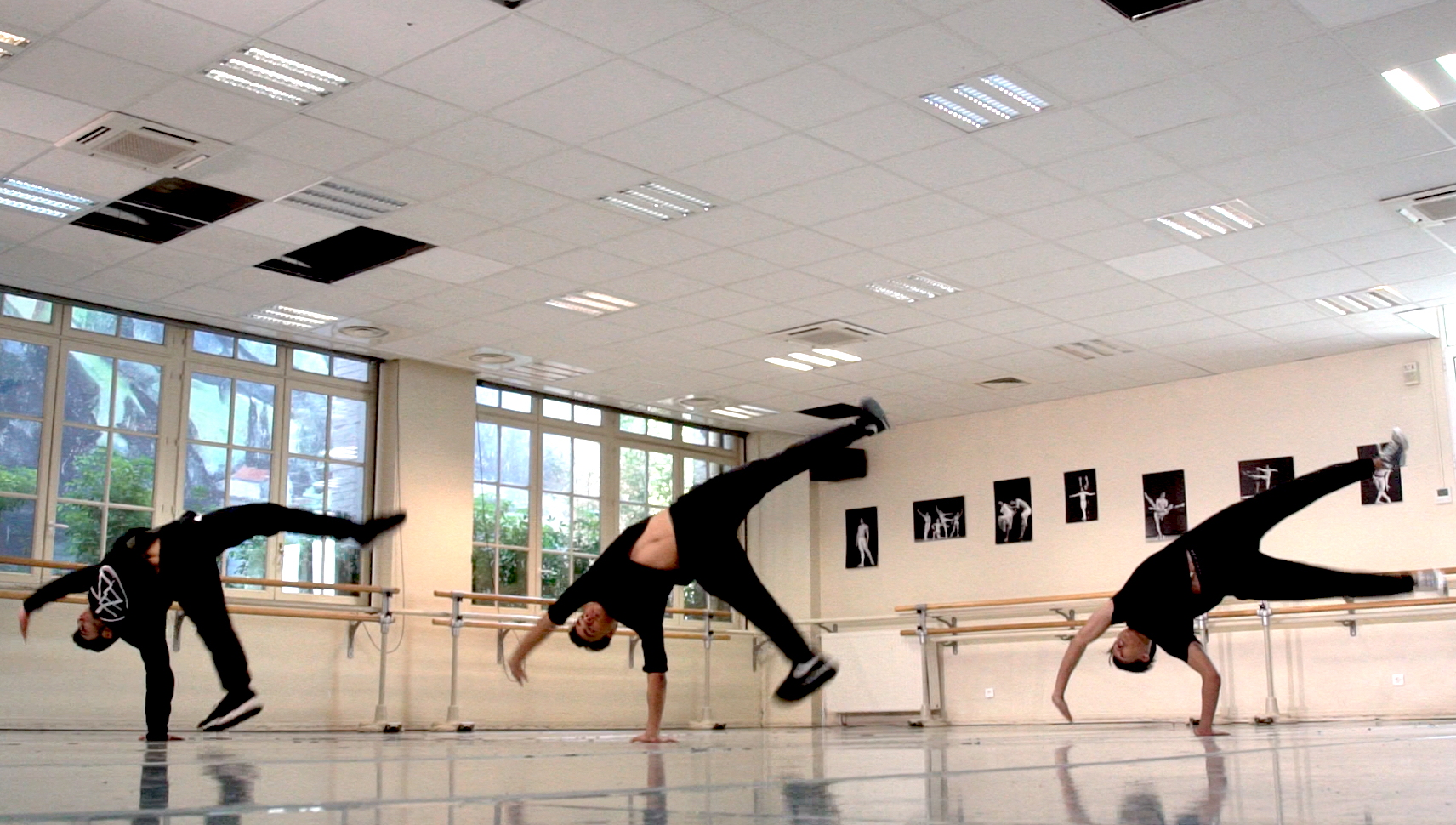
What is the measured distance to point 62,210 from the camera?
331 inches

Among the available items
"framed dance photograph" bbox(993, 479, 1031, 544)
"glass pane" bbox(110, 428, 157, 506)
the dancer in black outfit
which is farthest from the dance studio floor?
"framed dance photograph" bbox(993, 479, 1031, 544)

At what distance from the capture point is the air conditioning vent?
10984 millimetres

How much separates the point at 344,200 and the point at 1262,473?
842 cm

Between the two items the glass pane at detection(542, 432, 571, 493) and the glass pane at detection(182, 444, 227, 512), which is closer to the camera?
the glass pane at detection(182, 444, 227, 512)

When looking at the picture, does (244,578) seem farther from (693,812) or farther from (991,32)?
(693,812)

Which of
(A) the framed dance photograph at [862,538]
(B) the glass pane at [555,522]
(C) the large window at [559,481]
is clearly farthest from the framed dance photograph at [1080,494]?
(B) the glass pane at [555,522]

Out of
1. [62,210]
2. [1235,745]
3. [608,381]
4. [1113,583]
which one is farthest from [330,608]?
[1235,745]

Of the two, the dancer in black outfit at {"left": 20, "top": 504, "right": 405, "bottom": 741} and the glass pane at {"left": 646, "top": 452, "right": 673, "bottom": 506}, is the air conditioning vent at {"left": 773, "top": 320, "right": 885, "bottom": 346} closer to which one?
the glass pane at {"left": 646, "top": 452, "right": 673, "bottom": 506}

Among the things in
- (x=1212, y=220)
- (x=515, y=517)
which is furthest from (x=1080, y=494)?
(x=515, y=517)

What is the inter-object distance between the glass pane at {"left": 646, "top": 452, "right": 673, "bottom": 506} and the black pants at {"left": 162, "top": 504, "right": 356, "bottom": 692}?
8747 millimetres

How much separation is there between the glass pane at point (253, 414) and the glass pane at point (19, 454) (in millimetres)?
1578

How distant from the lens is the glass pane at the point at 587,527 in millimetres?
13743

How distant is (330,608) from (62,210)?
4254 mm

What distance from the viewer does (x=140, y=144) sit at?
7.41m
